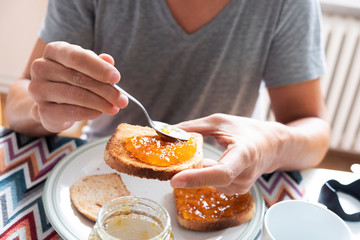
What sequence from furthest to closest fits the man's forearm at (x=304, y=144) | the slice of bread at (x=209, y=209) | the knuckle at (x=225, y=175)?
the man's forearm at (x=304, y=144) → the slice of bread at (x=209, y=209) → the knuckle at (x=225, y=175)

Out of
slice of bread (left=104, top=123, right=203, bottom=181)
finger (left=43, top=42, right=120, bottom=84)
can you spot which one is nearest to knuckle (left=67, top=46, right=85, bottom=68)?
finger (left=43, top=42, right=120, bottom=84)

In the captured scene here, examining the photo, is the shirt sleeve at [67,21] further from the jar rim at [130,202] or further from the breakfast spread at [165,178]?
the jar rim at [130,202]

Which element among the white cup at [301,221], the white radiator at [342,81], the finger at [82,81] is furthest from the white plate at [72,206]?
the white radiator at [342,81]

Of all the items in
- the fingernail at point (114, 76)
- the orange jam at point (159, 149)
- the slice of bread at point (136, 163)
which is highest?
the fingernail at point (114, 76)

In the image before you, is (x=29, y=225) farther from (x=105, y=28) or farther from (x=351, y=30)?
(x=351, y=30)

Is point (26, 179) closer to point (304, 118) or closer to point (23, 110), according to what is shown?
point (23, 110)

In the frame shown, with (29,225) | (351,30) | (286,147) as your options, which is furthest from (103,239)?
(351,30)

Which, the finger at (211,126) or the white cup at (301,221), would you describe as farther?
the finger at (211,126)
